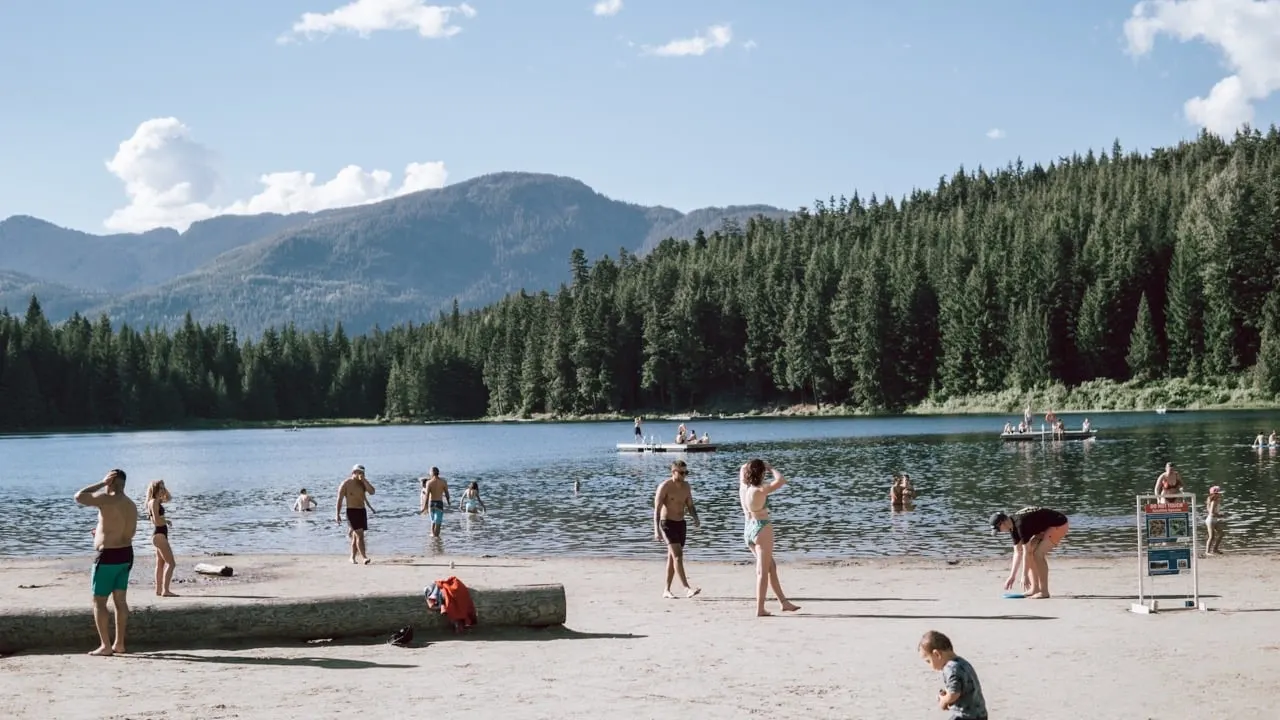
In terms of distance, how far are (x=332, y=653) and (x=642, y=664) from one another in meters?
4.42

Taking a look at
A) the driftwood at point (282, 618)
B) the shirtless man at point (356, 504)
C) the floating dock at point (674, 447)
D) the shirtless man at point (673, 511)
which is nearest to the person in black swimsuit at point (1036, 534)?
the shirtless man at point (673, 511)

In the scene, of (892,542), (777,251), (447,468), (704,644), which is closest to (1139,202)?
(777,251)

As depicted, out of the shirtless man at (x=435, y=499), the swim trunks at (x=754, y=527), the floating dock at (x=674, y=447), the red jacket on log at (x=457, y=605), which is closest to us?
the red jacket on log at (x=457, y=605)

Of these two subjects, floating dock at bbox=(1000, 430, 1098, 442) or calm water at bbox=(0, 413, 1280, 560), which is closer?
calm water at bbox=(0, 413, 1280, 560)

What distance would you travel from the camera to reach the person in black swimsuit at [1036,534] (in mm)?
20656

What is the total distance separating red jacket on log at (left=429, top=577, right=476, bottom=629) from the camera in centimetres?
1792

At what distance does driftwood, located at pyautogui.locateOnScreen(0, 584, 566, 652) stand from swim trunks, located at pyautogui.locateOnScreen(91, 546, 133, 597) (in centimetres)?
104

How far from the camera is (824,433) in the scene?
106250 mm

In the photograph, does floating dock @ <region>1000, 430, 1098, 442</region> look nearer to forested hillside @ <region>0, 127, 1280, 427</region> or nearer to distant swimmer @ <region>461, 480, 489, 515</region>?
forested hillside @ <region>0, 127, 1280, 427</region>

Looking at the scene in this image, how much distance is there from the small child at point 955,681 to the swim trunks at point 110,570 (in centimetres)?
1108

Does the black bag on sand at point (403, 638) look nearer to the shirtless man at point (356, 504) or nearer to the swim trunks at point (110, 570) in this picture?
the swim trunks at point (110, 570)

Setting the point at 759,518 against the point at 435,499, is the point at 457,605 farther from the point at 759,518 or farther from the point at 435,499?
the point at 435,499

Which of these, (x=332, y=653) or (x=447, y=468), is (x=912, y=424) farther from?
(x=332, y=653)

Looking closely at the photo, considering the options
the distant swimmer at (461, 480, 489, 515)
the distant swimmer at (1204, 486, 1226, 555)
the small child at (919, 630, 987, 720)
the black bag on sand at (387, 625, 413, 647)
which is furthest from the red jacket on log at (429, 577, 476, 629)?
the distant swimmer at (461, 480, 489, 515)
